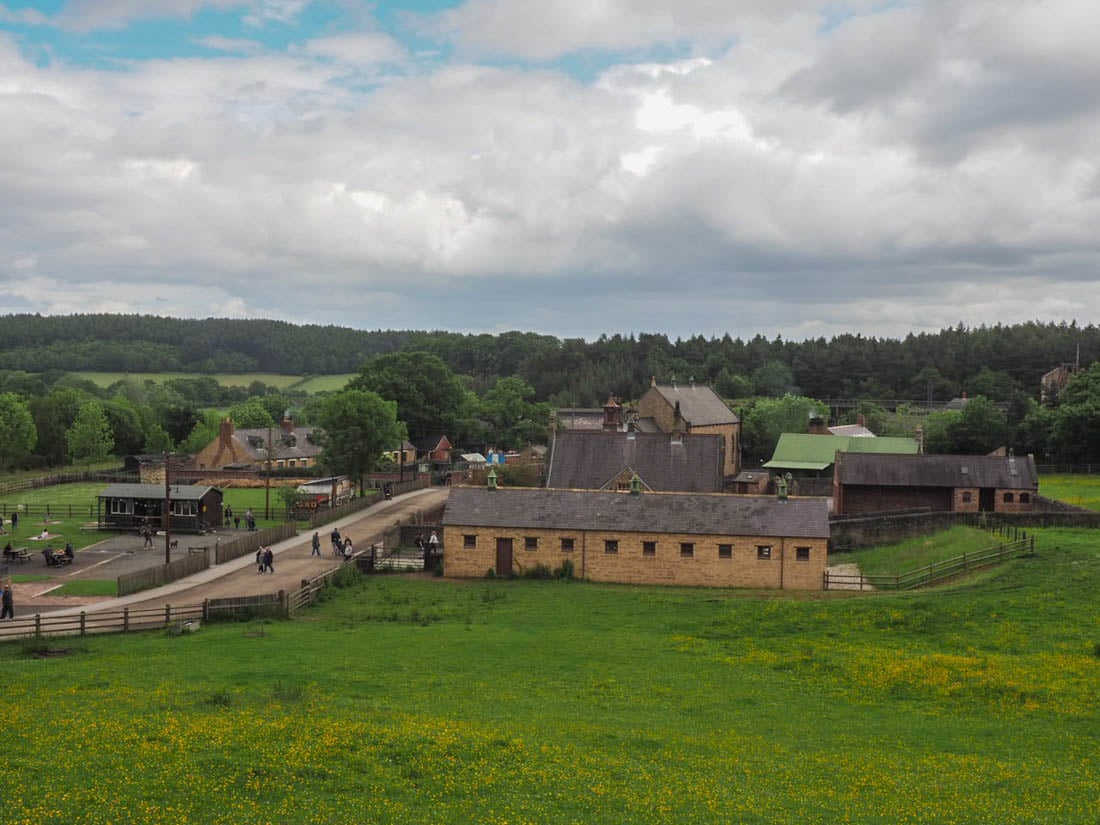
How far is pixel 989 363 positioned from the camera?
176m

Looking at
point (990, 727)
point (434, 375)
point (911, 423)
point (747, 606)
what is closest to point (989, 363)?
point (911, 423)

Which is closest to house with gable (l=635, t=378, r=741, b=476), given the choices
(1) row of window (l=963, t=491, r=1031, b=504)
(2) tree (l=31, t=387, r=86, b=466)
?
(1) row of window (l=963, t=491, r=1031, b=504)

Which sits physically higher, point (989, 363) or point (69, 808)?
point (989, 363)

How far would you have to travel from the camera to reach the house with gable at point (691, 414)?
83.4 metres

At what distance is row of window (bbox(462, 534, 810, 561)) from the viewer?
1720 inches

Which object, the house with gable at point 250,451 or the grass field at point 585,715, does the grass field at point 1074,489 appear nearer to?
the grass field at point 585,715

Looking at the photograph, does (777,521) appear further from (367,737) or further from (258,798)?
(258,798)

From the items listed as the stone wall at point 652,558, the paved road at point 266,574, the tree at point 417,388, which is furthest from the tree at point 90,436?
the stone wall at point 652,558

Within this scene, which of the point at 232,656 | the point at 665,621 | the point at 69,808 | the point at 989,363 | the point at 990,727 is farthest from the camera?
the point at 989,363

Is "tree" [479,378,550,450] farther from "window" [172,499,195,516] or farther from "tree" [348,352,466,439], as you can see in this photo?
→ "window" [172,499,195,516]

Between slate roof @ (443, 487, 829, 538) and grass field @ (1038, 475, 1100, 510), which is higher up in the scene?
slate roof @ (443, 487, 829, 538)

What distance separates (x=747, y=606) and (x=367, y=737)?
834 inches

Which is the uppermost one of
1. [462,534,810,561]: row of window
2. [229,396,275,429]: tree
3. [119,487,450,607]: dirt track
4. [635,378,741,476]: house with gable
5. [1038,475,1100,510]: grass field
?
[635,378,741,476]: house with gable

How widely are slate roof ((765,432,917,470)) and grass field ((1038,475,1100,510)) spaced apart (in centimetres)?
1067
